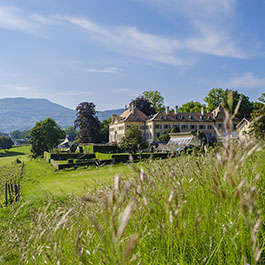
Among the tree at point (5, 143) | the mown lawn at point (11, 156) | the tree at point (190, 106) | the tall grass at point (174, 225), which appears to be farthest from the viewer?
the tree at point (5, 143)

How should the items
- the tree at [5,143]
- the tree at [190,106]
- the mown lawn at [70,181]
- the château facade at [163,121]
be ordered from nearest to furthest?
the mown lawn at [70,181] → the château facade at [163,121] → the tree at [190,106] → the tree at [5,143]

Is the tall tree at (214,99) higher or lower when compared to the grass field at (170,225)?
higher

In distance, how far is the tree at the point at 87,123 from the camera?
226 feet

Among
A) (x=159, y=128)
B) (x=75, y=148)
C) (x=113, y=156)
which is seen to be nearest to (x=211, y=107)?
(x=159, y=128)

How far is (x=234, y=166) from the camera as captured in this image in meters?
1.12

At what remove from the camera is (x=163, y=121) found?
218 feet

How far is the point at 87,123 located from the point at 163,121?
1763 cm

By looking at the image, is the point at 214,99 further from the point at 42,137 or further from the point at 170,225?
the point at 170,225

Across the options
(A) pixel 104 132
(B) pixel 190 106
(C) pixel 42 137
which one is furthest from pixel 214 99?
(C) pixel 42 137

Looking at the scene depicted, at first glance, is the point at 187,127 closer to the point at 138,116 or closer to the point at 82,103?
the point at 138,116

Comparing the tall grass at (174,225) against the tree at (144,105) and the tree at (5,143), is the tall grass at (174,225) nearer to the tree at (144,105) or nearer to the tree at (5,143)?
the tree at (144,105)

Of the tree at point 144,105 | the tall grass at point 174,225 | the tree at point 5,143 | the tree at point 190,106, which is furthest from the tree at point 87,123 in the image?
the tall grass at point 174,225

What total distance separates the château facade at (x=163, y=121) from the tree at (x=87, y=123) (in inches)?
203

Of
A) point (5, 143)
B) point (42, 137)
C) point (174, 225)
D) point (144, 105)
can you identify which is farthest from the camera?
point (5, 143)
